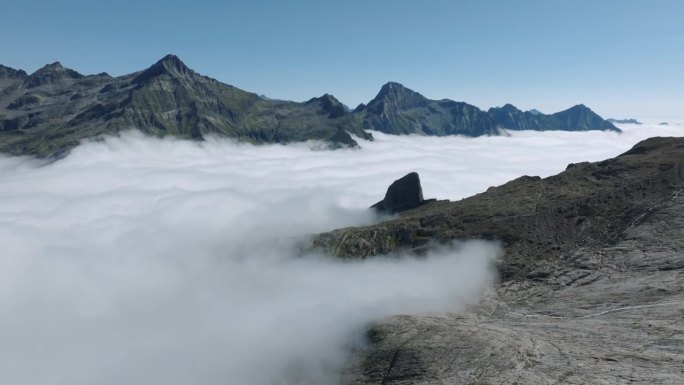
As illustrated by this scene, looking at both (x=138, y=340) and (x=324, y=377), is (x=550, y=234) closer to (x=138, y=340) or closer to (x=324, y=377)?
(x=324, y=377)

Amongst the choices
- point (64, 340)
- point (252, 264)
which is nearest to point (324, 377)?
point (252, 264)

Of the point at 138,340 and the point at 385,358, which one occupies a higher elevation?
the point at 385,358

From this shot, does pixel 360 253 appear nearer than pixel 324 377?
No

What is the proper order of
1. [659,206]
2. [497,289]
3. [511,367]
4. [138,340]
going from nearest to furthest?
1. [511,367]
2. [497,289]
3. [659,206]
4. [138,340]

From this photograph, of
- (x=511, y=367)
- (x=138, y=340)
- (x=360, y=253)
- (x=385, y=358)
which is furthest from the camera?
(x=360, y=253)

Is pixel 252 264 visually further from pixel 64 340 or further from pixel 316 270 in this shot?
pixel 64 340

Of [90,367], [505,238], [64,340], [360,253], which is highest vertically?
[505,238]
